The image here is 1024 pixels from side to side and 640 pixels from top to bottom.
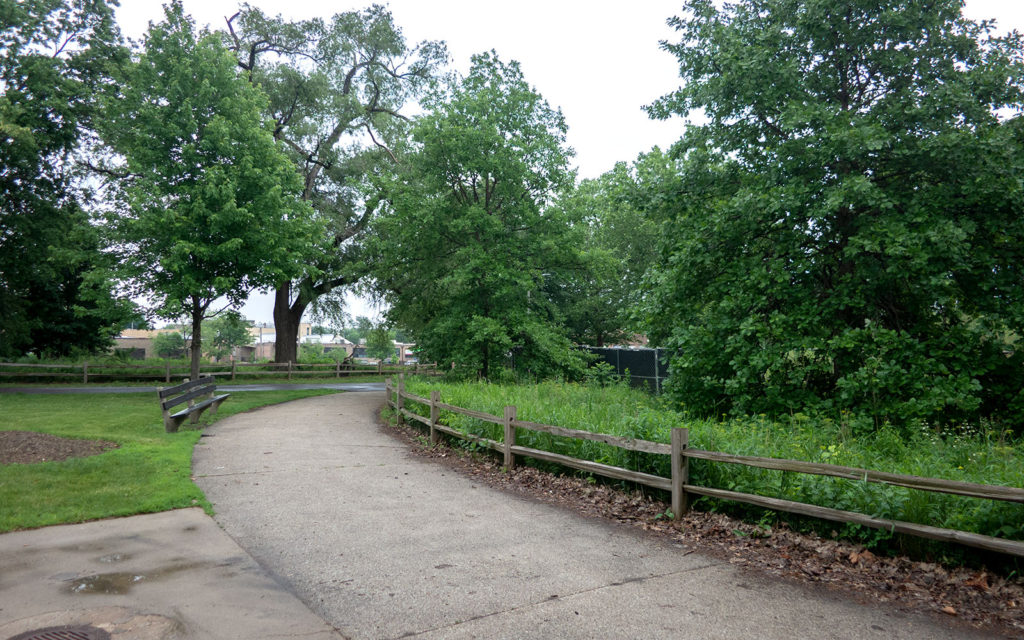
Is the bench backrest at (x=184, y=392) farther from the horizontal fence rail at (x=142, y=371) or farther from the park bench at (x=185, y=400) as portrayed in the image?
the horizontal fence rail at (x=142, y=371)

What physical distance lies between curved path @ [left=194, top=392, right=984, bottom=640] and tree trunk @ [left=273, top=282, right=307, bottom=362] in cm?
2697

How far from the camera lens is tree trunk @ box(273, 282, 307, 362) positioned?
34875 millimetres

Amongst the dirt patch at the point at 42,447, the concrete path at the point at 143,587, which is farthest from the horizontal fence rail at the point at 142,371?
the concrete path at the point at 143,587

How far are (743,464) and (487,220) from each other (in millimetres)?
14321

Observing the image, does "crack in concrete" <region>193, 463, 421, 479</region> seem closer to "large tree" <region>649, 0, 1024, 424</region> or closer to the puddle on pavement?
the puddle on pavement

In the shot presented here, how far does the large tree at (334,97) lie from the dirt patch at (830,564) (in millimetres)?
25148

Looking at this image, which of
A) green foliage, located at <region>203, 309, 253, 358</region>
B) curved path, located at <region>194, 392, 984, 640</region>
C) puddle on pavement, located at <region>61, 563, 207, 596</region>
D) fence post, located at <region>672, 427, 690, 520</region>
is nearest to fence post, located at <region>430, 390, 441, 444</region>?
curved path, located at <region>194, 392, 984, 640</region>

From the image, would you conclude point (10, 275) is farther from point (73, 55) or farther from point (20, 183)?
point (73, 55)

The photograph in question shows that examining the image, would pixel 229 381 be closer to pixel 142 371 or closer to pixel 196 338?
pixel 142 371

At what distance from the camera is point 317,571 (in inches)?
211

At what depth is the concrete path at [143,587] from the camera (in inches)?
163

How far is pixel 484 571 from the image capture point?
5.34m

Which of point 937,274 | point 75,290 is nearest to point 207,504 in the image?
point 937,274

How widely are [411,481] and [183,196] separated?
16037mm
